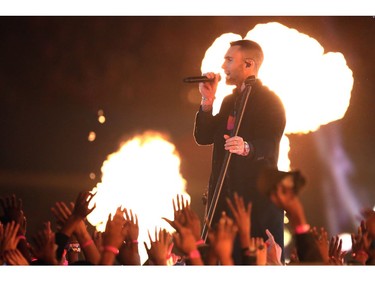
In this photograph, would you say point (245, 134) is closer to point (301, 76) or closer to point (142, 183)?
point (301, 76)

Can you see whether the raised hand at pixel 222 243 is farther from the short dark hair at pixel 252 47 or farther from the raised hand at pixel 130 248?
the short dark hair at pixel 252 47

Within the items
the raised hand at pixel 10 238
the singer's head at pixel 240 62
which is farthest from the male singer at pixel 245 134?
the raised hand at pixel 10 238

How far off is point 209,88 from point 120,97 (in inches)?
30.7

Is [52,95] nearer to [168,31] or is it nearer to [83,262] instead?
[168,31]

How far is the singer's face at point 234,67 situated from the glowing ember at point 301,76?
0.18 m

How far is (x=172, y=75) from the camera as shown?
4969mm

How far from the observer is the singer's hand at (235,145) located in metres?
4.41

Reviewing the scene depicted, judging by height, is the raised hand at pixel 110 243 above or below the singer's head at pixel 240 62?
below

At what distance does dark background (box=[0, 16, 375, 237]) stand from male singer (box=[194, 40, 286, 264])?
0.78 ft

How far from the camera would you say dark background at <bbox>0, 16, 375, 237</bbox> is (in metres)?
4.84

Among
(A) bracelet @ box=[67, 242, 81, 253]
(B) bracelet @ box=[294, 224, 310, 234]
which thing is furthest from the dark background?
(B) bracelet @ box=[294, 224, 310, 234]

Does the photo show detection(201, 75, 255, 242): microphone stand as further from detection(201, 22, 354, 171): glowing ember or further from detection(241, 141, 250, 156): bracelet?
detection(201, 22, 354, 171): glowing ember

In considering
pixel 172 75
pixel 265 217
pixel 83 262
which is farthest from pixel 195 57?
pixel 83 262

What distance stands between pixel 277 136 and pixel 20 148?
2.02m
